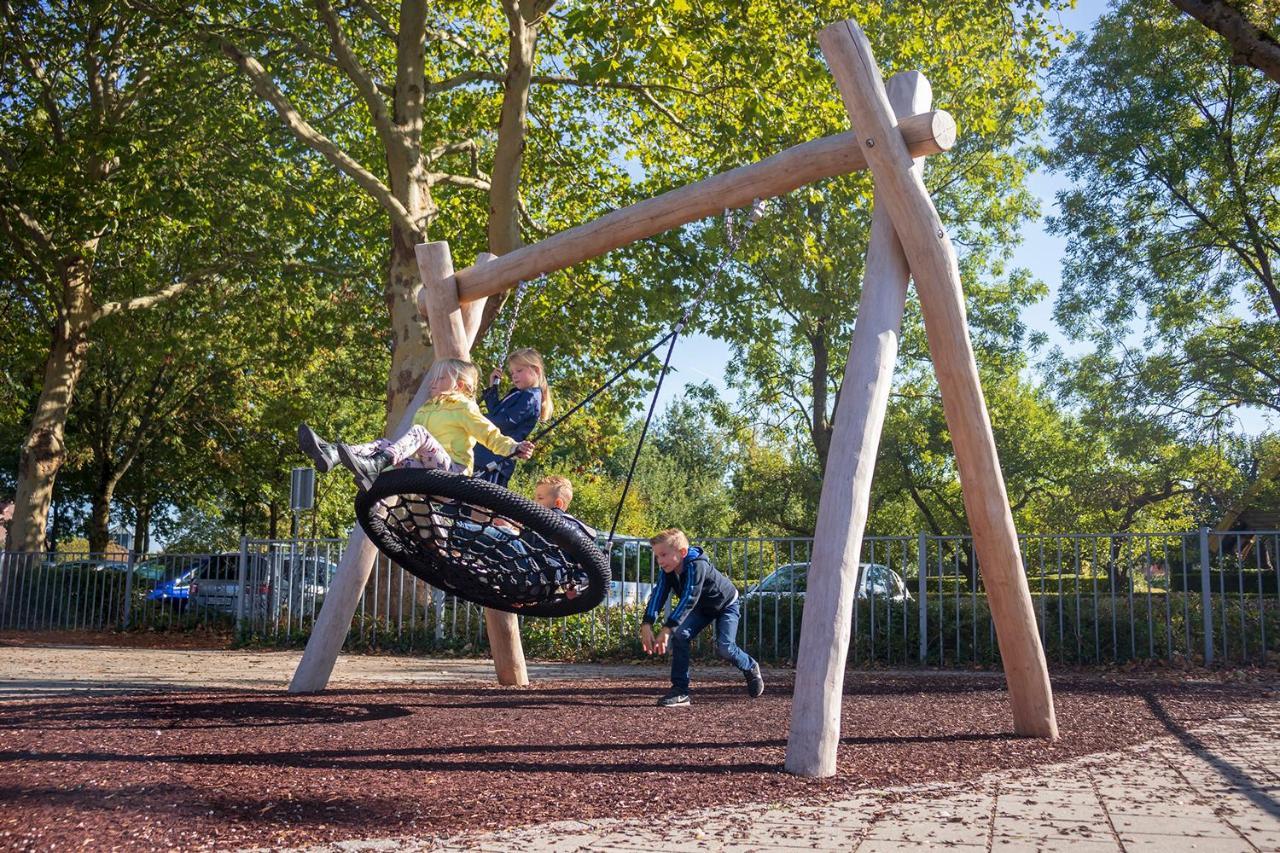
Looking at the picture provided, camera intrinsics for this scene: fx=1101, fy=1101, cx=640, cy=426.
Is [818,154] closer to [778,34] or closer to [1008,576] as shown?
[1008,576]

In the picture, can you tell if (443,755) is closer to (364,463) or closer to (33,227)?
(364,463)

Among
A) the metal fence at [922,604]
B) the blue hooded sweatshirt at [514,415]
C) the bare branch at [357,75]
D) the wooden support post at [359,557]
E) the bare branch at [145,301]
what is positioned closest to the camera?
the blue hooded sweatshirt at [514,415]

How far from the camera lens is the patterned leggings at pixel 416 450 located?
5.81 metres

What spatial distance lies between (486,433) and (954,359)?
8.67ft

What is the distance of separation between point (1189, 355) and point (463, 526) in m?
19.7

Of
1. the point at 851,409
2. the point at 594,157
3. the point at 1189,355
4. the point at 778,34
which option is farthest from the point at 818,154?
the point at 1189,355

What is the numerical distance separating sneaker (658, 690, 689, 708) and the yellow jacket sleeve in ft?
9.65

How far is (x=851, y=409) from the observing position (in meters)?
5.59

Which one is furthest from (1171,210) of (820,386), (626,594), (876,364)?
(876,364)

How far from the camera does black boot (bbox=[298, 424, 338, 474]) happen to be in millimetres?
5266

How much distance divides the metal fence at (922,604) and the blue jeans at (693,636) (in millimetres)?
4294

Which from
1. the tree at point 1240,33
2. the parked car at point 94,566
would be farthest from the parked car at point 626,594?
the parked car at point 94,566

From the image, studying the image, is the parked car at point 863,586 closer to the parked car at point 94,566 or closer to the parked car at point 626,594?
the parked car at point 626,594

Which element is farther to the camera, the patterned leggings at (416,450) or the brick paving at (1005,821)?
the patterned leggings at (416,450)
